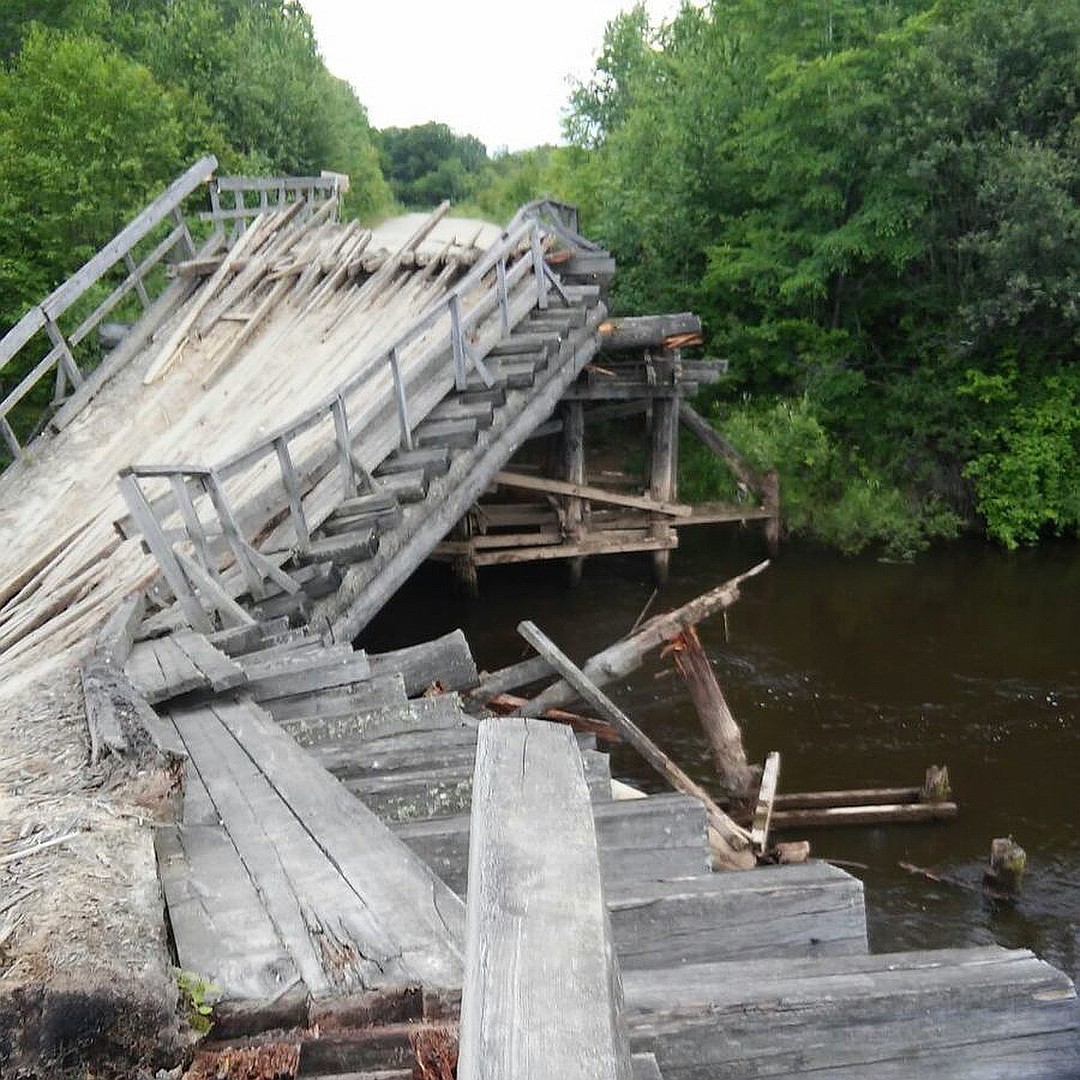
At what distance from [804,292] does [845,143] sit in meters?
2.36

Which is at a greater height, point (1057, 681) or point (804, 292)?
point (804, 292)

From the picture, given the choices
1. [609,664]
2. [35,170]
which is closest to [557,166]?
[35,170]

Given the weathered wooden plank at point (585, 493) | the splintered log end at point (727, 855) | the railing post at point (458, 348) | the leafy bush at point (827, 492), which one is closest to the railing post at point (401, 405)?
the railing post at point (458, 348)

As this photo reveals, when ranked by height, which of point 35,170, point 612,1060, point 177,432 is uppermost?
point 35,170

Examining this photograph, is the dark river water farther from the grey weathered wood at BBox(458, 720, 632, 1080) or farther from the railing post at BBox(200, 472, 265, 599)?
the grey weathered wood at BBox(458, 720, 632, 1080)

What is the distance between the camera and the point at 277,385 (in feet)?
27.7

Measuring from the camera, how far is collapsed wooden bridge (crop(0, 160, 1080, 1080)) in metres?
1.45

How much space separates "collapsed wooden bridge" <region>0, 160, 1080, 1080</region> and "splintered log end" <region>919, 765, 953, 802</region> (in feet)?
11.5

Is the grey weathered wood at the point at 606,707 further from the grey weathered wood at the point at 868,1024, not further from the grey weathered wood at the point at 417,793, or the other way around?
the grey weathered wood at the point at 868,1024

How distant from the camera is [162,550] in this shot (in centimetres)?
482

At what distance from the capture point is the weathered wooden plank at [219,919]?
1.77 meters

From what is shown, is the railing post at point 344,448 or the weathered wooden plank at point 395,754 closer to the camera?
the weathered wooden plank at point 395,754

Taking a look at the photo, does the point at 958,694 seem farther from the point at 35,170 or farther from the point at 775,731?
the point at 35,170

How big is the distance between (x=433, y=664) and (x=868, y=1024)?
3.33 metres
